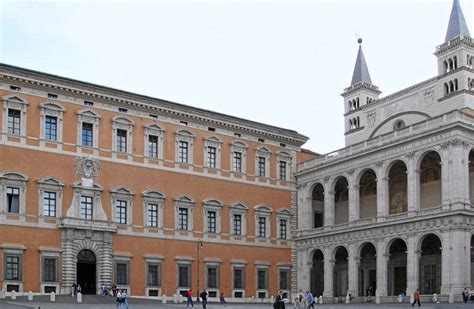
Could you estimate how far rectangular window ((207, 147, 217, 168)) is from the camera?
167 feet

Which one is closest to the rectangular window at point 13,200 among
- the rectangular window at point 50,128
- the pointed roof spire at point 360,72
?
the rectangular window at point 50,128

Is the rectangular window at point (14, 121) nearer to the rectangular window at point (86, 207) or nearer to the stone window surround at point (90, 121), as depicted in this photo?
the stone window surround at point (90, 121)

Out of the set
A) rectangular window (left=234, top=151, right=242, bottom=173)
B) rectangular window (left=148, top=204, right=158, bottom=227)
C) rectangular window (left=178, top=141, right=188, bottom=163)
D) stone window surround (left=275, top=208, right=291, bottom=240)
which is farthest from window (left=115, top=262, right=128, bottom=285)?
stone window surround (left=275, top=208, right=291, bottom=240)

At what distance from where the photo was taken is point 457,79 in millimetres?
53531

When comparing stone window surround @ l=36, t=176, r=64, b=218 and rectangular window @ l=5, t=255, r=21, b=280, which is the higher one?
stone window surround @ l=36, t=176, r=64, b=218

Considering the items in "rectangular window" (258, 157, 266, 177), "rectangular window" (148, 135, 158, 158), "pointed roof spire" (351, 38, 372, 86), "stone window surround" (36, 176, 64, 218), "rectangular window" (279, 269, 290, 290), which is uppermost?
"pointed roof spire" (351, 38, 372, 86)

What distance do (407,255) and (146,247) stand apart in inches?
665

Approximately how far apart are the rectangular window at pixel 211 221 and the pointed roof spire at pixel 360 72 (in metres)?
23.5

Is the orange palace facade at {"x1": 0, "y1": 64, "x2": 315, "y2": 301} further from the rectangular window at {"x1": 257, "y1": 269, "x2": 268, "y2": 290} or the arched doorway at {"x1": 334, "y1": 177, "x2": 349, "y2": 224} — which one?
the arched doorway at {"x1": 334, "y1": 177, "x2": 349, "y2": 224}

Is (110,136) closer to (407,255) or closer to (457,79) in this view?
(407,255)

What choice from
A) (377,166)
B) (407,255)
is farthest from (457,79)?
(407,255)

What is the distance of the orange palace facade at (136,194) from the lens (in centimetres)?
4222

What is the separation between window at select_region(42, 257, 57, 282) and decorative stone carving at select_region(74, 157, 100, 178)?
18.3 feet

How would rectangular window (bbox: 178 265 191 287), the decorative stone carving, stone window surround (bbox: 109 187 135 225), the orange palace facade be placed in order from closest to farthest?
the orange palace facade, the decorative stone carving, stone window surround (bbox: 109 187 135 225), rectangular window (bbox: 178 265 191 287)
